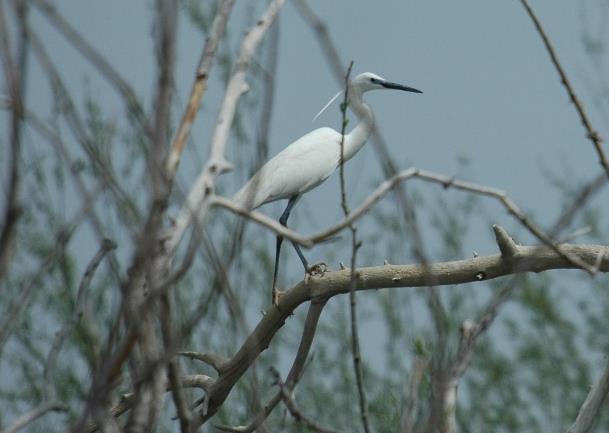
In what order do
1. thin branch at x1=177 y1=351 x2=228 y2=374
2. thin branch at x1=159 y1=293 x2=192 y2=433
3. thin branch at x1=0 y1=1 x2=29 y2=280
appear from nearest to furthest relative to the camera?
thin branch at x1=0 y1=1 x2=29 y2=280
thin branch at x1=159 y1=293 x2=192 y2=433
thin branch at x1=177 y1=351 x2=228 y2=374

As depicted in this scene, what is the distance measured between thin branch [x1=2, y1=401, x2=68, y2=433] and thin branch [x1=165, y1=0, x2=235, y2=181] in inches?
8.2

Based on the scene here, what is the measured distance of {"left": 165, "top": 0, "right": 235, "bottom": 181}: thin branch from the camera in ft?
3.40

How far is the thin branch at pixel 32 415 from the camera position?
39.4 inches

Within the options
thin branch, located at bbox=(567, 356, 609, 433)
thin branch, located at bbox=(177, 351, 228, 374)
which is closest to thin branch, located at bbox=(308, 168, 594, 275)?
thin branch, located at bbox=(567, 356, 609, 433)

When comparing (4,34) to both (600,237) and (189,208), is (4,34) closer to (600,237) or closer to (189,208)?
(189,208)

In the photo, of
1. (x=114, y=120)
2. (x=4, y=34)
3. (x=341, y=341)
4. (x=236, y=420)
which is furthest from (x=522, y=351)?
(x=4, y=34)

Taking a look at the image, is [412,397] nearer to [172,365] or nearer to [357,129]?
[172,365]

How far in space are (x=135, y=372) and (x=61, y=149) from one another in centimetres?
19

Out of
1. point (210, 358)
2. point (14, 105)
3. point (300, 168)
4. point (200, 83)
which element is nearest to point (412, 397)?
point (200, 83)

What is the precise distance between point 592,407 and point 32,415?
1231 millimetres

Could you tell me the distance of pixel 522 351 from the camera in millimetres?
6832

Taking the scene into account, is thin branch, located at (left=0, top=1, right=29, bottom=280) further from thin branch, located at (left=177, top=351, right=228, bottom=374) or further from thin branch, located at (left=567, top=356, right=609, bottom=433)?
thin branch, located at (left=177, top=351, right=228, bottom=374)

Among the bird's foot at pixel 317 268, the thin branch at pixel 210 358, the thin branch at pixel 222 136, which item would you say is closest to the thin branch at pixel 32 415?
the thin branch at pixel 222 136

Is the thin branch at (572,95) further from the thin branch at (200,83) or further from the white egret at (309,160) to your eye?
the white egret at (309,160)
